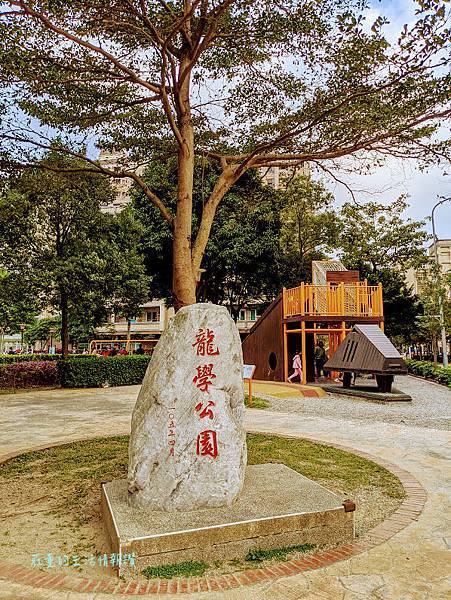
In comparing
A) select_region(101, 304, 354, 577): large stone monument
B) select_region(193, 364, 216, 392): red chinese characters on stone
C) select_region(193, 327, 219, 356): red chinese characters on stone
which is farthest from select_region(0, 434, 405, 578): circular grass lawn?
select_region(193, 327, 219, 356): red chinese characters on stone

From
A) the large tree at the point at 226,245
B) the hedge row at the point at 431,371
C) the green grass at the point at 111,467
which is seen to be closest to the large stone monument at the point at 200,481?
the green grass at the point at 111,467

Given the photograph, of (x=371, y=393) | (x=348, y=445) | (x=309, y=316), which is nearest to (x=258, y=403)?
(x=371, y=393)

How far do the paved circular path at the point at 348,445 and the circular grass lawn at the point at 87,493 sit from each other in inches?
15.1

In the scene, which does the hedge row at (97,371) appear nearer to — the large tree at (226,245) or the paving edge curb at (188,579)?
the large tree at (226,245)

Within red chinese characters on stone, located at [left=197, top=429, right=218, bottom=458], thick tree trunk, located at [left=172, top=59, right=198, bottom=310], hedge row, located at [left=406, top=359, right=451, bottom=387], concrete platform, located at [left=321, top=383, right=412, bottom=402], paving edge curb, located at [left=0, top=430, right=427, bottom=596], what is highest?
thick tree trunk, located at [left=172, top=59, right=198, bottom=310]

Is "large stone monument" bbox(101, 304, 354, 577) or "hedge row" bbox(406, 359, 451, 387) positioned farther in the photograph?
"hedge row" bbox(406, 359, 451, 387)

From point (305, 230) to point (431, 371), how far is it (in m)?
9.69

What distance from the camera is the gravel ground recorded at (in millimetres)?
10836

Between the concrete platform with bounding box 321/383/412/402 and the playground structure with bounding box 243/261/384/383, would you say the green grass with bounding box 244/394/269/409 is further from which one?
the playground structure with bounding box 243/261/384/383

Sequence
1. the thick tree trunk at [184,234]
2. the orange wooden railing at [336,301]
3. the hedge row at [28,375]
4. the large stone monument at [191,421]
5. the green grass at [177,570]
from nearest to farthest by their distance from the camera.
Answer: the green grass at [177,570]
the large stone monument at [191,421]
the thick tree trunk at [184,234]
the orange wooden railing at [336,301]
the hedge row at [28,375]

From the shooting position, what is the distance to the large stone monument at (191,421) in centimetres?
412

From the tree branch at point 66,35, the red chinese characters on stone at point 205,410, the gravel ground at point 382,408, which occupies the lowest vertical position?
the gravel ground at point 382,408

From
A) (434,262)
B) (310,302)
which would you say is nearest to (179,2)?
(310,302)

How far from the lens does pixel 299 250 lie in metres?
27.1
